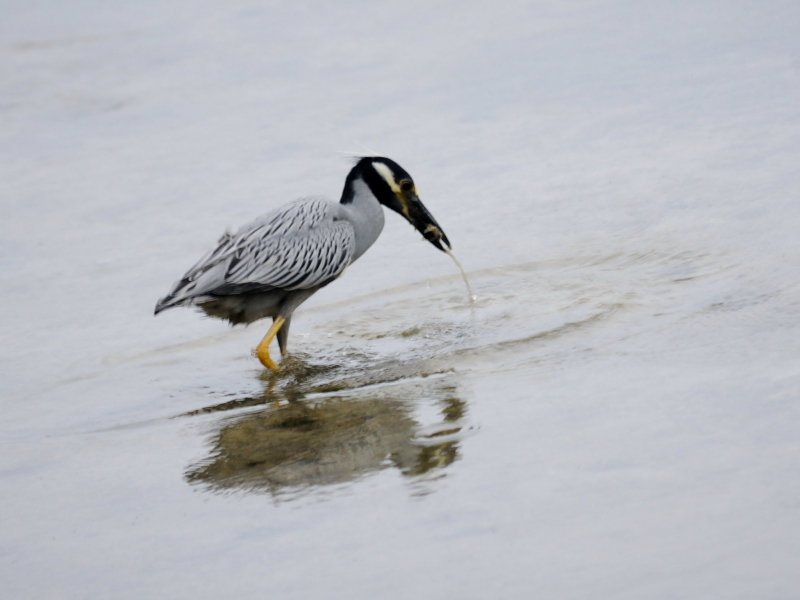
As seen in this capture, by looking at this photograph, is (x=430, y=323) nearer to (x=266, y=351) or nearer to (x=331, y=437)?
(x=266, y=351)

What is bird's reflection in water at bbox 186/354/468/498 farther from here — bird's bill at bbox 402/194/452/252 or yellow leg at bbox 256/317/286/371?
bird's bill at bbox 402/194/452/252

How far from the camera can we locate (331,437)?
5875 millimetres

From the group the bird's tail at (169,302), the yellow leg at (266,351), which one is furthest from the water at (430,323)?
the bird's tail at (169,302)

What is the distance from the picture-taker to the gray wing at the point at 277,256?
7230 mm

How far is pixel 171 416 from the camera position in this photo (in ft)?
22.0

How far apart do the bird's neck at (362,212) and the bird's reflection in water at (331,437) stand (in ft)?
4.44

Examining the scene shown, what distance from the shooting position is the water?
4488mm

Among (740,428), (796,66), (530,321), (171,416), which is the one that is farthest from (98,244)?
(796,66)

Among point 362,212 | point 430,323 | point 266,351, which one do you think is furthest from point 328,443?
point 362,212

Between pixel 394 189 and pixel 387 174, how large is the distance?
0.13 m

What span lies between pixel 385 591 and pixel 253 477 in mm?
1480

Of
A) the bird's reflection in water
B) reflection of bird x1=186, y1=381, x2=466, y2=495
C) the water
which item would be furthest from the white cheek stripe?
reflection of bird x1=186, y1=381, x2=466, y2=495

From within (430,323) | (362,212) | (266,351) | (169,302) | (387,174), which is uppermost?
(387,174)

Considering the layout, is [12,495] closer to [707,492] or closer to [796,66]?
[707,492]
